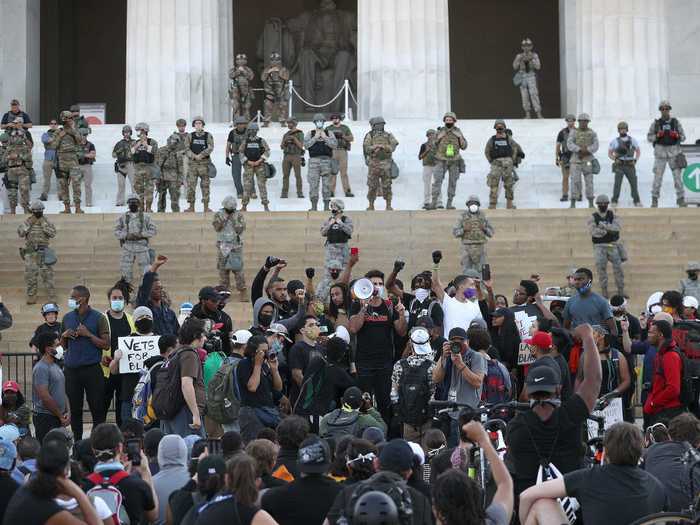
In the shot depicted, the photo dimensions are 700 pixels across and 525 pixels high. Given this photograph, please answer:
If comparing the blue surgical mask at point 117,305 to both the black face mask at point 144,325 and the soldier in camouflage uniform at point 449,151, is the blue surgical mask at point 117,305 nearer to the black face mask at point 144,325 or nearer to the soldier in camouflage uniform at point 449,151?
the black face mask at point 144,325

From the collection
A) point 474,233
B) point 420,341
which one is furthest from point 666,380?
point 474,233

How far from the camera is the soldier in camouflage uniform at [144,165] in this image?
81.0 feet

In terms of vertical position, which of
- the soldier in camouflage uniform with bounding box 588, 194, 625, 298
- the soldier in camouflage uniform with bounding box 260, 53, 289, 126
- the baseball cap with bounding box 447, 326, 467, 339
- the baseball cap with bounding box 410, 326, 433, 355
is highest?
the soldier in camouflage uniform with bounding box 260, 53, 289, 126

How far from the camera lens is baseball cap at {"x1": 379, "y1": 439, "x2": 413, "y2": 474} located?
7973 millimetres

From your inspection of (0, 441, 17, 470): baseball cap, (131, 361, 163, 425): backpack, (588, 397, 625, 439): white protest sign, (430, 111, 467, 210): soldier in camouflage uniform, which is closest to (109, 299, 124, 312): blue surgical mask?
(131, 361, 163, 425): backpack

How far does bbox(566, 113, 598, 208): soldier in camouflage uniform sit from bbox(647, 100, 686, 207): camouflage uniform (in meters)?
0.95

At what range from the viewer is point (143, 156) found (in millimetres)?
24719

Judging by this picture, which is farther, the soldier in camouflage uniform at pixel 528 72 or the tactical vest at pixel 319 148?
the soldier in camouflage uniform at pixel 528 72

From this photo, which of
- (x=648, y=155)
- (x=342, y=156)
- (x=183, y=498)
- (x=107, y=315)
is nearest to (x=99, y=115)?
(x=342, y=156)

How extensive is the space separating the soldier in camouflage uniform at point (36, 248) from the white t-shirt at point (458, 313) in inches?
282

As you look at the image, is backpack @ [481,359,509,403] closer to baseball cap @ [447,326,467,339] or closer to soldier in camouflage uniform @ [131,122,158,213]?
baseball cap @ [447,326,467,339]

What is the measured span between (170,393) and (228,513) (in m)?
4.68

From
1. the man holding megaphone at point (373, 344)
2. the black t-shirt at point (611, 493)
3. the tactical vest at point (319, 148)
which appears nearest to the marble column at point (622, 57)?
the tactical vest at point (319, 148)

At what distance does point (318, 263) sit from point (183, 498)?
14.0m
